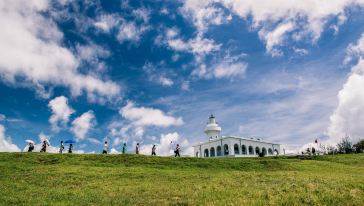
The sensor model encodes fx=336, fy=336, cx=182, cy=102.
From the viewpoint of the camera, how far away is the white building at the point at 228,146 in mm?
79731

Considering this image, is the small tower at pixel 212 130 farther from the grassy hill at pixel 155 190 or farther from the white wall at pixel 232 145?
the grassy hill at pixel 155 190

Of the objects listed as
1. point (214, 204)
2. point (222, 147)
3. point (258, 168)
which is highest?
point (222, 147)

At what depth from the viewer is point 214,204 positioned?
567 inches

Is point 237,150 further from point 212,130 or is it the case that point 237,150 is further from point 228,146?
point 212,130

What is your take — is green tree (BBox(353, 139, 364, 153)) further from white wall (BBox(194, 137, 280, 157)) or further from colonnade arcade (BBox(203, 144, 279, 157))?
colonnade arcade (BBox(203, 144, 279, 157))

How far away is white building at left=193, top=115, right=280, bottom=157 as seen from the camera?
7973 centimetres

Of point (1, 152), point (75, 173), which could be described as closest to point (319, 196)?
point (75, 173)

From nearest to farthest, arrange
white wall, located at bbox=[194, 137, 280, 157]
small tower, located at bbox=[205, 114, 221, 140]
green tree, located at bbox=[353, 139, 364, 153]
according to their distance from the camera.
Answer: white wall, located at bbox=[194, 137, 280, 157] < small tower, located at bbox=[205, 114, 221, 140] < green tree, located at bbox=[353, 139, 364, 153]

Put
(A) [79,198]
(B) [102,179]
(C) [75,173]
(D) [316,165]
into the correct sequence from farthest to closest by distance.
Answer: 1. (D) [316,165]
2. (C) [75,173]
3. (B) [102,179]
4. (A) [79,198]

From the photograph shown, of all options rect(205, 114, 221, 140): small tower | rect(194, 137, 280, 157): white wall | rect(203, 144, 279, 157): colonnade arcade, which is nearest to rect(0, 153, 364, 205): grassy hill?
rect(194, 137, 280, 157): white wall

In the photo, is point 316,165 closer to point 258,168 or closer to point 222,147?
point 258,168

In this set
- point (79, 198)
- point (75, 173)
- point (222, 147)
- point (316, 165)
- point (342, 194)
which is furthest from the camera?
point (222, 147)

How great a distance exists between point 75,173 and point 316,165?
31.4 m

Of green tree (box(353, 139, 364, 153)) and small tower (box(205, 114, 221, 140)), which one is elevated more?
small tower (box(205, 114, 221, 140))
